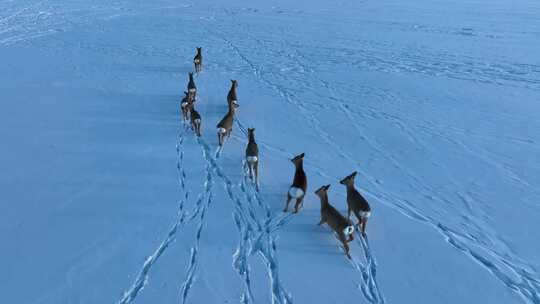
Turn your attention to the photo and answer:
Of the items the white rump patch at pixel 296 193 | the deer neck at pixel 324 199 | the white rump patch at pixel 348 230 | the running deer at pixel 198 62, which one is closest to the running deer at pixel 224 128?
the white rump patch at pixel 296 193

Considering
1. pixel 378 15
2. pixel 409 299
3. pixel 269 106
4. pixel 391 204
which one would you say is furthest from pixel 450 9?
pixel 409 299

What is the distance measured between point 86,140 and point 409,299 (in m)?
8.61

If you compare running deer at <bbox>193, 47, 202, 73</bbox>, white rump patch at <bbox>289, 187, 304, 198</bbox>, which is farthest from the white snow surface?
running deer at <bbox>193, 47, 202, 73</bbox>

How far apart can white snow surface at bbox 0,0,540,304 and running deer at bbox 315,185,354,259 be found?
253 mm

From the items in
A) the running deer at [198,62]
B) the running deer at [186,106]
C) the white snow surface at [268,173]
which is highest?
the running deer at [198,62]

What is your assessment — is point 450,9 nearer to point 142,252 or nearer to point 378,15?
point 378,15

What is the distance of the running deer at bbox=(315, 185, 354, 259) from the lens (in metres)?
6.28

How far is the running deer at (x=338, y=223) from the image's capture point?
628cm

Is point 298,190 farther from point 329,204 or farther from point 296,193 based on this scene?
point 329,204

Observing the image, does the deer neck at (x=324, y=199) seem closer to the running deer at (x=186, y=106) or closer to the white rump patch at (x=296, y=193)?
the white rump patch at (x=296, y=193)

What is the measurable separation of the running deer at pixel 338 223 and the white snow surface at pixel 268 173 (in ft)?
0.83

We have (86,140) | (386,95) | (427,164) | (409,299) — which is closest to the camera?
(409,299)

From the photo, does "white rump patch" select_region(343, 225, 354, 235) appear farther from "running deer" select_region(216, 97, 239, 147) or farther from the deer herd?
"running deer" select_region(216, 97, 239, 147)

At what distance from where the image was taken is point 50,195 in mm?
7820
